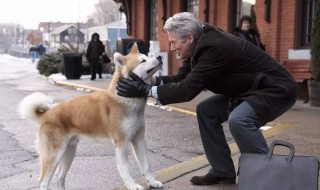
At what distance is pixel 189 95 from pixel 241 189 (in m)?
0.91

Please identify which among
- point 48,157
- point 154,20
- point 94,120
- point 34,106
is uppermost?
point 154,20

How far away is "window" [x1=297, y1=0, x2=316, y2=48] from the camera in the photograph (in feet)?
38.9

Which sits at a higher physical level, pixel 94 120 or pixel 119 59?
pixel 119 59

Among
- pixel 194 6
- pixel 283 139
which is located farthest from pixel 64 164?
pixel 194 6

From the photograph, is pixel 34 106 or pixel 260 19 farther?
pixel 260 19

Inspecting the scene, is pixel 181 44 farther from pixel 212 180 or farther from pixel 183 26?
pixel 212 180

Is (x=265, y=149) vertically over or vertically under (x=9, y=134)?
Result: over

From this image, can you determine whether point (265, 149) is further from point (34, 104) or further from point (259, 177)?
point (34, 104)

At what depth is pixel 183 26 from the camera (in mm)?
4176

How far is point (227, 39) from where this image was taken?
13.6 feet

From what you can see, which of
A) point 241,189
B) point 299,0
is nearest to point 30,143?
point 241,189

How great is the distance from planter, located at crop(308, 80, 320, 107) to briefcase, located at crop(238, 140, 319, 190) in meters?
7.06

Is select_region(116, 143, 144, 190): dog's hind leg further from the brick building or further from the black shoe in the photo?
the brick building

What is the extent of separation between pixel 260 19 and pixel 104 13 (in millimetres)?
101759
